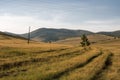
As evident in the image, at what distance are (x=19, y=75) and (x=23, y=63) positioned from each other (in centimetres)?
859

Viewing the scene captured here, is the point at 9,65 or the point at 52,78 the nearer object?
the point at 52,78

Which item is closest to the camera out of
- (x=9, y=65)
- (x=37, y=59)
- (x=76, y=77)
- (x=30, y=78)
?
(x=30, y=78)

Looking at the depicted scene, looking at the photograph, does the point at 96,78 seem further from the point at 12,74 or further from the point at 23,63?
the point at 23,63

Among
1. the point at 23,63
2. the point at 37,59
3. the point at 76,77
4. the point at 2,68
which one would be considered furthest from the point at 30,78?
the point at 37,59

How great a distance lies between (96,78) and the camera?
28.5 metres

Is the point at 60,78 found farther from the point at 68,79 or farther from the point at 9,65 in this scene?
the point at 9,65

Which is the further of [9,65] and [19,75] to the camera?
[9,65]

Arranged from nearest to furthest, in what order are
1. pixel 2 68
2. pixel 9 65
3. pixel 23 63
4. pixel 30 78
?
pixel 30 78 → pixel 2 68 → pixel 9 65 → pixel 23 63

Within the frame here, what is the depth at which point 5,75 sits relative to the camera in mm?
27500

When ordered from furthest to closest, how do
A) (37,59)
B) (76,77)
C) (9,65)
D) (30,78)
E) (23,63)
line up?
(37,59) < (23,63) < (9,65) < (76,77) < (30,78)

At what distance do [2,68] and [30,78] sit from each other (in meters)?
6.60

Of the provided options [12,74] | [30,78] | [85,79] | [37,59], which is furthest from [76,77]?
[37,59]

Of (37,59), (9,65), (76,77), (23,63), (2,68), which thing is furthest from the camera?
(37,59)

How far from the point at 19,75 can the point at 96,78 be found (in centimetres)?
774
